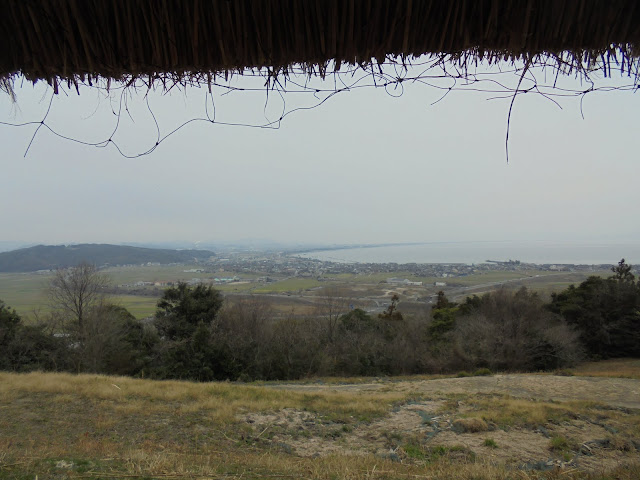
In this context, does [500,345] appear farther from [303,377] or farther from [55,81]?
[55,81]

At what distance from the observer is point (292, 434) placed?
636cm

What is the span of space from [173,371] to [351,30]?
18361 mm

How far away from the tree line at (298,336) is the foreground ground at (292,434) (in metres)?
7.20

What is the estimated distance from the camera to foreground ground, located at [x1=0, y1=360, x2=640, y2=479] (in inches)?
131

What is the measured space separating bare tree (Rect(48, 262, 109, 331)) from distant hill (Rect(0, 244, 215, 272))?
38.6 feet

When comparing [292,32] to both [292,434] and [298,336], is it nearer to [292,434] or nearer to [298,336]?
[292,434]

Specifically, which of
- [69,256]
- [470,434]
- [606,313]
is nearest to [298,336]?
[470,434]

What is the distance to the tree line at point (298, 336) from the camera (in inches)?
664

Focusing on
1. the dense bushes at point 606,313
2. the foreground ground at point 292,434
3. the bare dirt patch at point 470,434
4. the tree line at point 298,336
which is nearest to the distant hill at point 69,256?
the tree line at point 298,336

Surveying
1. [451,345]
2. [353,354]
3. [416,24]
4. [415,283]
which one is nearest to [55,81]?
[416,24]

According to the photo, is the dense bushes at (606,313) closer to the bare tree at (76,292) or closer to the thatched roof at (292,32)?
the thatched roof at (292,32)

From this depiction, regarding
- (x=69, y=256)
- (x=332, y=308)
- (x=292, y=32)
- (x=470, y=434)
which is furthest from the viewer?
(x=69, y=256)

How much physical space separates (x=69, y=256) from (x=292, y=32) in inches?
1623

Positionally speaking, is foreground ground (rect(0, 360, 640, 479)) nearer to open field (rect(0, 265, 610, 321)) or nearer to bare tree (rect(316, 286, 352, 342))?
bare tree (rect(316, 286, 352, 342))
